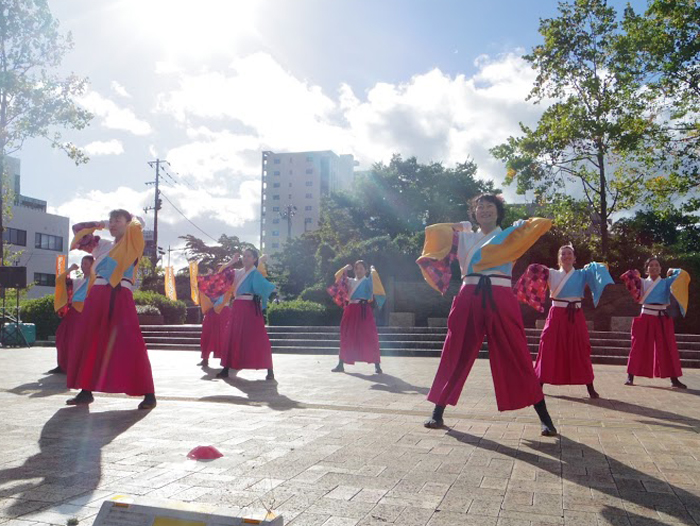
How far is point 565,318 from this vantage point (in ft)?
27.1

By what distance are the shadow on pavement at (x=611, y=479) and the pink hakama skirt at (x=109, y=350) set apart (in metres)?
3.10

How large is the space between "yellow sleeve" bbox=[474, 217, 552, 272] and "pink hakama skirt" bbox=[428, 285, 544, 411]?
24cm

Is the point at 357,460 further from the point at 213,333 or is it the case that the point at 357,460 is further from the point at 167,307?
the point at 167,307

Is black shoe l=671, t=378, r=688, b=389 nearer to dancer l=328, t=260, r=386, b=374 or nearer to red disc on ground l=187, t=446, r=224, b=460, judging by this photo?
dancer l=328, t=260, r=386, b=374

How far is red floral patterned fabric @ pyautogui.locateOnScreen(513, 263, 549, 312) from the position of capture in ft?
26.5

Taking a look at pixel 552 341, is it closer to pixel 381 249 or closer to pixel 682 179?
pixel 682 179

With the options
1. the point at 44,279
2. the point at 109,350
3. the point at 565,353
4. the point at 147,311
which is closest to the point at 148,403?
the point at 109,350

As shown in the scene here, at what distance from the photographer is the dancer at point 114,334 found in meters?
6.23

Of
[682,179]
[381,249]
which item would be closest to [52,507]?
[682,179]

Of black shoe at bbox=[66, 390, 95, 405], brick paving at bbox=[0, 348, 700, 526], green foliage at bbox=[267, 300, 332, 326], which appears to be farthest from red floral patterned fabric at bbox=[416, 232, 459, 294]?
green foliage at bbox=[267, 300, 332, 326]

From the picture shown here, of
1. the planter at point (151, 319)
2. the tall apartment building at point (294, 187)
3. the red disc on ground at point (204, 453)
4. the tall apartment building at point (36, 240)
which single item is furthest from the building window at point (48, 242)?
the tall apartment building at point (294, 187)

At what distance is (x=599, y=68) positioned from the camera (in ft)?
70.1

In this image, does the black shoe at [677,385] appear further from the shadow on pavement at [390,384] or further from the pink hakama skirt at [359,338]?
the pink hakama skirt at [359,338]

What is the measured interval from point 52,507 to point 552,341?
255 inches
